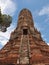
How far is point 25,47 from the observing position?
125 ft

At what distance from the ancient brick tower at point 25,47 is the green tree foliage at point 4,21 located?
423 centimetres

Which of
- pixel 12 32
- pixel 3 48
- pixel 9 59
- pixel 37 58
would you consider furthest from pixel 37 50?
pixel 12 32

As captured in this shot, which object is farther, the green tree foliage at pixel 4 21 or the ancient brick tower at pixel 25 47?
the ancient brick tower at pixel 25 47

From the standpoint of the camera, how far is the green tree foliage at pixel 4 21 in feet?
116

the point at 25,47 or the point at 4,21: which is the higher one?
the point at 4,21

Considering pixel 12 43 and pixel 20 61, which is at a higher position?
pixel 12 43

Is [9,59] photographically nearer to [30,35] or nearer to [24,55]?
[24,55]

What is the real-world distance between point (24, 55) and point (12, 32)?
17.5m

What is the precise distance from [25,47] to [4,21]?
5555mm

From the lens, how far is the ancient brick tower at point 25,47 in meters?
36.2

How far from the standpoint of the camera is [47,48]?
149 ft

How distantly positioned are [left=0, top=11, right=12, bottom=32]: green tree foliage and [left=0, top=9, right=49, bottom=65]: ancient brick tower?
4.23 meters

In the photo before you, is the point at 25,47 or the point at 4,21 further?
the point at 25,47

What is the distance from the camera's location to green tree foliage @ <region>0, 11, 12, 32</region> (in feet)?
116
